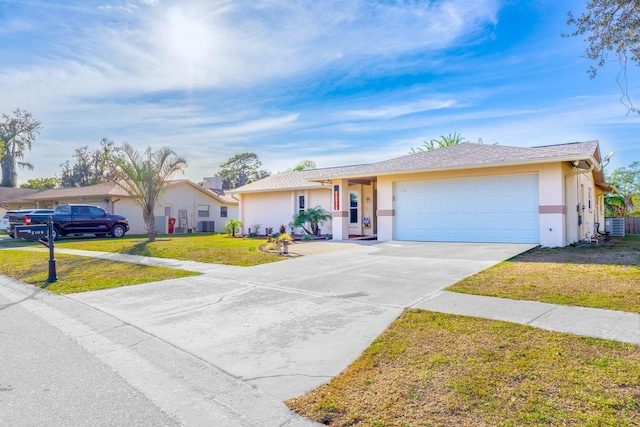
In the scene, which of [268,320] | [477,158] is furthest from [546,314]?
[477,158]

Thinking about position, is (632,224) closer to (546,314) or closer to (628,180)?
(628,180)

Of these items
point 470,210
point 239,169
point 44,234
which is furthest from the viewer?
point 239,169

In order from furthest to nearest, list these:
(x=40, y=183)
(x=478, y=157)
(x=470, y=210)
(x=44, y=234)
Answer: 1. (x=40, y=183)
2. (x=478, y=157)
3. (x=470, y=210)
4. (x=44, y=234)

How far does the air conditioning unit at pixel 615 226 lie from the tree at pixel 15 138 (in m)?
58.6

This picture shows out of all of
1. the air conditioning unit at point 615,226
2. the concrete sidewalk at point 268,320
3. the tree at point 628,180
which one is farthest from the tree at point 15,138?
the tree at point 628,180

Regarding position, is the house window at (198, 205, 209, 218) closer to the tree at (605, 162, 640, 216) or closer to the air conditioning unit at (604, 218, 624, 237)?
the air conditioning unit at (604, 218, 624, 237)

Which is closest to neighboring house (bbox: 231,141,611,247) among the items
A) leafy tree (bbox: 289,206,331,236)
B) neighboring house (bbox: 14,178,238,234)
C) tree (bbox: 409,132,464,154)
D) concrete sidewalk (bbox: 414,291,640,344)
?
leafy tree (bbox: 289,206,331,236)

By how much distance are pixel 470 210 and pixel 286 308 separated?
10673 millimetres

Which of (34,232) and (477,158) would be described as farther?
(477,158)

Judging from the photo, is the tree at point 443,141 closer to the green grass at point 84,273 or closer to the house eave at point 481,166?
the house eave at point 481,166

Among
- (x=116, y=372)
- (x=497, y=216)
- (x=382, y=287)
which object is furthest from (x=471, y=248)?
(x=116, y=372)

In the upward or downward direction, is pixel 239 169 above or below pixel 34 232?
above

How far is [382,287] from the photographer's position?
7.16m

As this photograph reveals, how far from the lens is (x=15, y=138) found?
154 ft
